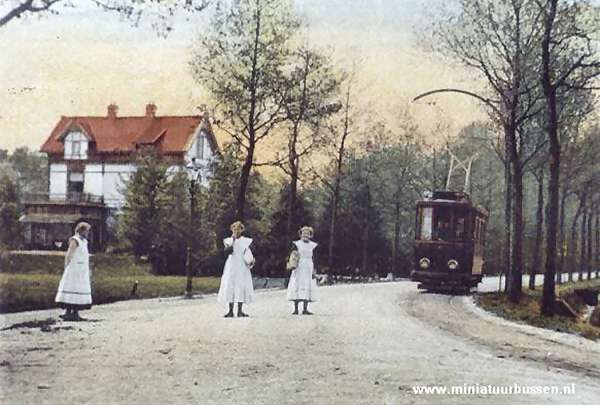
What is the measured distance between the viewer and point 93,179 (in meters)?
7.18

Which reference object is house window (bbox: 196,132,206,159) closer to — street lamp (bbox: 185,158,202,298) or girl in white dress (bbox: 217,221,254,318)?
street lamp (bbox: 185,158,202,298)

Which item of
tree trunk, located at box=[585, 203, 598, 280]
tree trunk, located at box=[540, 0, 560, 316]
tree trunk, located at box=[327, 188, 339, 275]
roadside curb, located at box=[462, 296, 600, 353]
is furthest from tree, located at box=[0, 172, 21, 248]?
tree trunk, located at box=[585, 203, 598, 280]

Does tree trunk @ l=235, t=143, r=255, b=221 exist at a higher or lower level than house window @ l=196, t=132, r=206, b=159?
lower

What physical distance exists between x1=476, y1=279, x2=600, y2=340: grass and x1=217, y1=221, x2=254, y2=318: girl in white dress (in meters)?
3.78

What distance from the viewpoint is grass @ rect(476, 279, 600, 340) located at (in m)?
10.4

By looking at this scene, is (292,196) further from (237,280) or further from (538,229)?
(538,229)

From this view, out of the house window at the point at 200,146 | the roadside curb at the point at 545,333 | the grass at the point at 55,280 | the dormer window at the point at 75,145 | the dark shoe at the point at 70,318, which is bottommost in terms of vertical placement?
the roadside curb at the point at 545,333

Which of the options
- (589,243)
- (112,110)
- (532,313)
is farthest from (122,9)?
(589,243)

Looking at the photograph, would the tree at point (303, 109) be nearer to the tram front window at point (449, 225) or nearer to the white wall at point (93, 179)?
the white wall at point (93, 179)

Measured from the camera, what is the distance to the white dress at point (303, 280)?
27.8 ft

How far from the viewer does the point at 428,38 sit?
8117 mm

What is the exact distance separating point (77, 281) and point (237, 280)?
1720 millimetres

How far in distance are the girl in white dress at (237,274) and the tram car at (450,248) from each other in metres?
6.71

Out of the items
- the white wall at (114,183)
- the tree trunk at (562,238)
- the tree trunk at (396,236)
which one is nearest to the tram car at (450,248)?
the tree trunk at (396,236)
